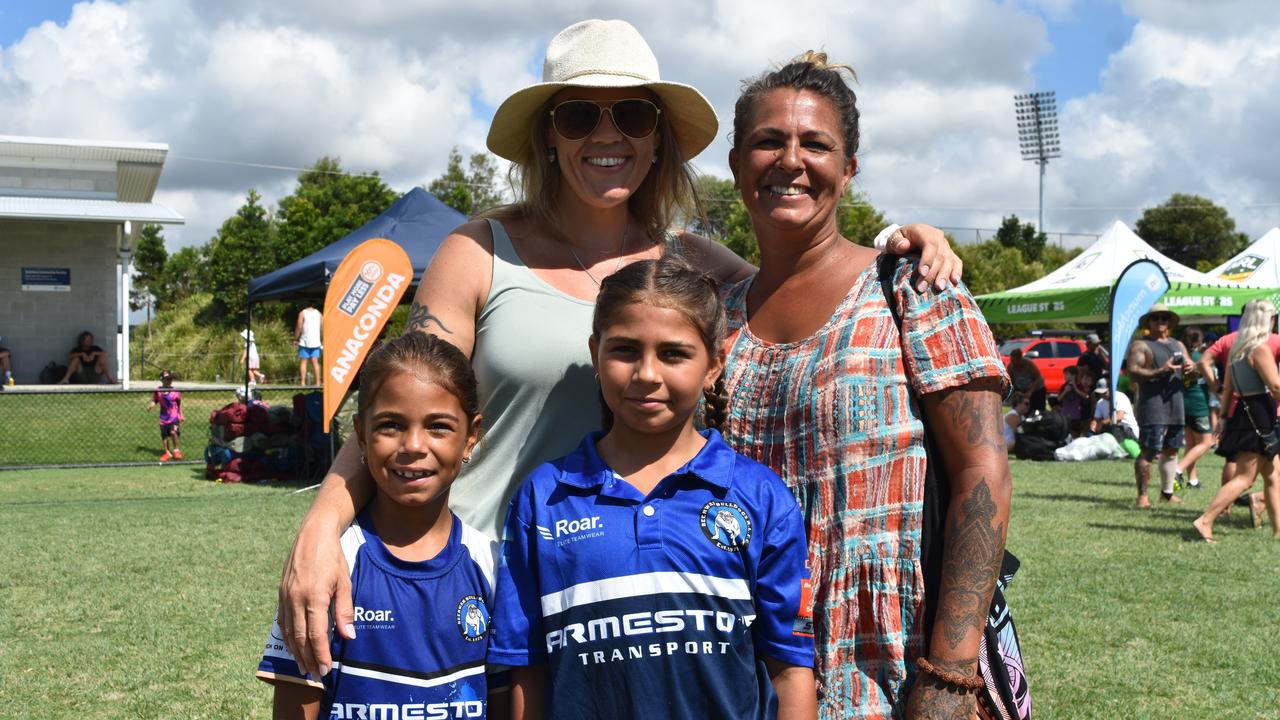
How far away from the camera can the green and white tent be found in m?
19.6

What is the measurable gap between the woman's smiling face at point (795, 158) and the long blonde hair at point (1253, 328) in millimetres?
8840

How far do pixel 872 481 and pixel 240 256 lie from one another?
3724cm

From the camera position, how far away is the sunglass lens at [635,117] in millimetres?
2568

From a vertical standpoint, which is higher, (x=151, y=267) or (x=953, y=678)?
(x=151, y=267)

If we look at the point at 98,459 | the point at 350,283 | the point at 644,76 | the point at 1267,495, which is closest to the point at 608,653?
the point at 644,76

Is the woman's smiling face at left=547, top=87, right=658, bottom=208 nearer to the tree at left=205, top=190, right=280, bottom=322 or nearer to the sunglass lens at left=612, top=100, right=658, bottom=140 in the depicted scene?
the sunglass lens at left=612, top=100, right=658, bottom=140

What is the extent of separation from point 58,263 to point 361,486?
25207 mm

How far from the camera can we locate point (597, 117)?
2.56 metres

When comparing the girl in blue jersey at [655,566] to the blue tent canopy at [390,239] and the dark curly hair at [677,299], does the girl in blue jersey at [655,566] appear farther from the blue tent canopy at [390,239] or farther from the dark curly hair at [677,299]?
the blue tent canopy at [390,239]

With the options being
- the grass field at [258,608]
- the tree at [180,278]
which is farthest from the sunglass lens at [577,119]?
the tree at [180,278]

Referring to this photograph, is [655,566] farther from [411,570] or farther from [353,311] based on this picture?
[353,311]

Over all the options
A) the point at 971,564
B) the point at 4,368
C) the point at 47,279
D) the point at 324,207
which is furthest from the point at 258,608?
the point at 324,207

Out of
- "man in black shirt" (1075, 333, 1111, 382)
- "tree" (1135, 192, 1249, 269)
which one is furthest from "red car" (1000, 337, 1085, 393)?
"tree" (1135, 192, 1249, 269)

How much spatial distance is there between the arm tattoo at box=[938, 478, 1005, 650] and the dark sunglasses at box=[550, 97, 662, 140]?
1187 mm
